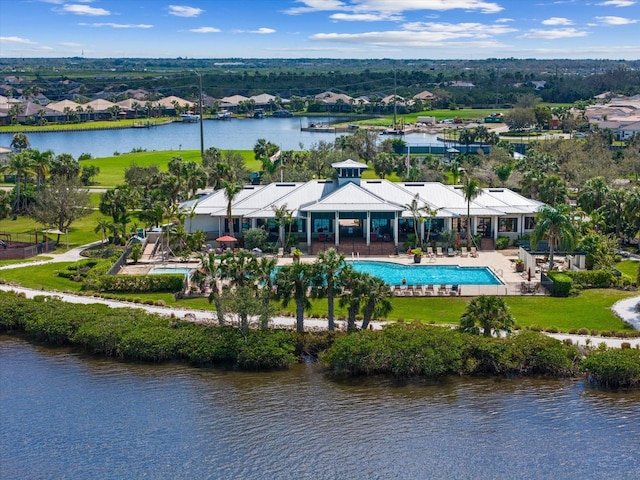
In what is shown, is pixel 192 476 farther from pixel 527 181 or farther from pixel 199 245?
pixel 527 181

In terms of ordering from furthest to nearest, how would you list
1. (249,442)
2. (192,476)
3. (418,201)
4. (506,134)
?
(506,134) → (418,201) → (249,442) → (192,476)

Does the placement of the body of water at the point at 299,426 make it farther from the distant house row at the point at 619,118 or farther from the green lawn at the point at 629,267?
the distant house row at the point at 619,118

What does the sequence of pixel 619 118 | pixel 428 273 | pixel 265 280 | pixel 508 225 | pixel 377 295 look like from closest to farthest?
1. pixel 377 295
2. pixel 265 280
3. pixel 428 273
4. pixel 508 225
5. pixel 619 118

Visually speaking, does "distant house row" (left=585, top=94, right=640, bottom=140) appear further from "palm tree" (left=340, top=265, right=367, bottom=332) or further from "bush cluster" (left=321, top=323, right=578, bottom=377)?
"palm tree" (left=340, top=265, right=367, bottom=332)

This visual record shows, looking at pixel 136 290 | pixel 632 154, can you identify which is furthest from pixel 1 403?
pixel 632 154

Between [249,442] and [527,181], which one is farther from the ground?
[527,181]

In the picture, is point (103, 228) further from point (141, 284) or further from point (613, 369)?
point (613, 369)

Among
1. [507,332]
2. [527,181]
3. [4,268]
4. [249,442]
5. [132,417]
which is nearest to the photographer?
[249,442]

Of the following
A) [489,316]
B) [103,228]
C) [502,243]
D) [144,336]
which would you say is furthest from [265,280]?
[103,228]

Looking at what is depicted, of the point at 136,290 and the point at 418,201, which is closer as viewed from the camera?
the point at 136,290
